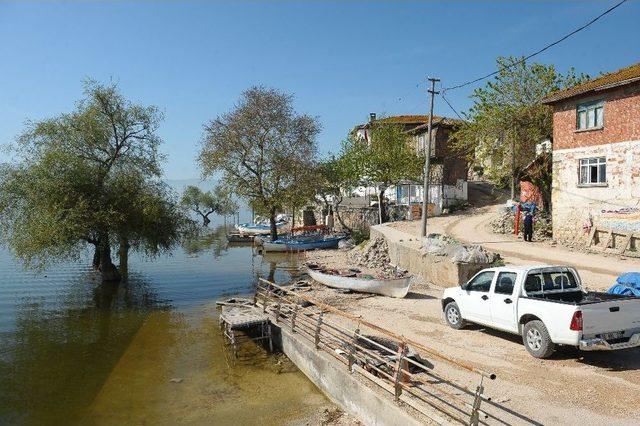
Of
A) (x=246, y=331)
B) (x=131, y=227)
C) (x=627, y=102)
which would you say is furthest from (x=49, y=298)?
(x=627, y=102)

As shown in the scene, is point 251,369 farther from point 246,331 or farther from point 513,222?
point 513,222

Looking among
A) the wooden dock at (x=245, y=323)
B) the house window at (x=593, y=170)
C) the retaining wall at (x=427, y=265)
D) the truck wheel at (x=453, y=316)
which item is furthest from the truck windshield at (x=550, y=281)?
the house window at (x=593, y=170)

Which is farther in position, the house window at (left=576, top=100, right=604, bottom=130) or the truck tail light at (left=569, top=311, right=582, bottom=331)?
the house window at (left=576, top=100, right=604, bottom=130)

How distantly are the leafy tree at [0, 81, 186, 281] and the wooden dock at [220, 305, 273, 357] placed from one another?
35.3 ft

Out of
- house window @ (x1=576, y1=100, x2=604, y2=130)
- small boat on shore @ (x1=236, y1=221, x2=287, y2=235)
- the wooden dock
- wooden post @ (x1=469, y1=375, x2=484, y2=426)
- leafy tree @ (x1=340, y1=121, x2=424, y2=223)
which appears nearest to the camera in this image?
wooden post @ (x1=469, y1=375, x2=484, y2=426)

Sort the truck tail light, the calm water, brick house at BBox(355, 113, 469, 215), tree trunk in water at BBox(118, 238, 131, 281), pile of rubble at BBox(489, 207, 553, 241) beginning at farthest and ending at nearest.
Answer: brick house at BBox(355, 113, 469, 215) < pile of rubble at BBox(489, 207, 553, 241) < tree trunk in water at BBox(118, 238, 131, 281) < the calm water < the truck tail light

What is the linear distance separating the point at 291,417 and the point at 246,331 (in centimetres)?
654

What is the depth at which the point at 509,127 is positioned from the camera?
31922mm

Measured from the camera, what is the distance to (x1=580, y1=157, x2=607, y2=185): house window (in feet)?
76.9

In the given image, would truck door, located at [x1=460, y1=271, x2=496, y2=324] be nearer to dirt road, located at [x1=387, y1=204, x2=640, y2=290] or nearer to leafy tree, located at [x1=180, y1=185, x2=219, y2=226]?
dirt road, located at [x1=387, y1=204, x2=640, y2=290]

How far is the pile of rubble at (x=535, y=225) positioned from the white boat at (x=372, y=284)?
12439mm

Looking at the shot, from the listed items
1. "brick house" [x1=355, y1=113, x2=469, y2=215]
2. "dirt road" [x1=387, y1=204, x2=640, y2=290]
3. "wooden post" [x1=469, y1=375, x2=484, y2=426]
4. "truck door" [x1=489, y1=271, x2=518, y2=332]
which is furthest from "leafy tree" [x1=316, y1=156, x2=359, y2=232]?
"wooden post" [x1=469, y1=375, x2=484, y2=426]

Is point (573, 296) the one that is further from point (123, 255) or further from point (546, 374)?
point (123, 255)

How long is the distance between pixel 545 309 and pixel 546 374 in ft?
4.43
